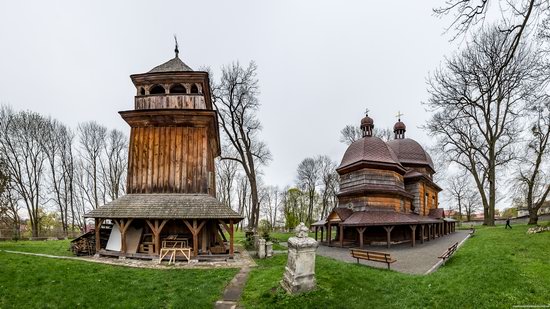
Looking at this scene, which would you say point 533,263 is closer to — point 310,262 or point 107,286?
point 310,262

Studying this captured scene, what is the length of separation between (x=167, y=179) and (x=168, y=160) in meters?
1.14

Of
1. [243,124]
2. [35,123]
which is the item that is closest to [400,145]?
[243,124]

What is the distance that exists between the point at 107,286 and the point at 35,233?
2581 cm

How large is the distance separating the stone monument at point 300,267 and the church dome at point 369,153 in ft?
49.7

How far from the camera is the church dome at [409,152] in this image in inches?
1146

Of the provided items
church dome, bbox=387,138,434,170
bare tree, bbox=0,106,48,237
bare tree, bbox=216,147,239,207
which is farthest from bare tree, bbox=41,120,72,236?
church dome, bbox=387,138,434,170

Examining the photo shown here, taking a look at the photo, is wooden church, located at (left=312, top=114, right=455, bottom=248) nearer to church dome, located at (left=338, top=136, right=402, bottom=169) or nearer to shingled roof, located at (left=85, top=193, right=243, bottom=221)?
church dome, located at (left=338, top=136, right=402, bottom=169)

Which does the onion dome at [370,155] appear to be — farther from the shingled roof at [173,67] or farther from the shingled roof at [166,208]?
the shingled roof at [173,67]

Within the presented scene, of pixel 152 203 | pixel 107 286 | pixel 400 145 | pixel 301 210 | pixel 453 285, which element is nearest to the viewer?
pixel 453 285

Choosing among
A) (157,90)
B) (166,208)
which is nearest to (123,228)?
(166,208)

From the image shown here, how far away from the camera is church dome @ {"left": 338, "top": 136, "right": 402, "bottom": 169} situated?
72.4 feet

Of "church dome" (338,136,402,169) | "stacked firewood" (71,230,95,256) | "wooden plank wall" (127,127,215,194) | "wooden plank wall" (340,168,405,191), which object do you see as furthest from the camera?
"church dome" (338,136,402,169)

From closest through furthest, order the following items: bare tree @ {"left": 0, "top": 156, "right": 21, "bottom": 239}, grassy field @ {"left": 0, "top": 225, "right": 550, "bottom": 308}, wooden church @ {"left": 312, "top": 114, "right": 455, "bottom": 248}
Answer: grassy field @ {"left": 0, "top": 225, "right": 550, "bottom": 308}, bare tree @ {"left": 0, "top": 156, "right": 21, "bottom": 239}, wooden church @ {"left": 312, "top": 114, "right": 455, "bottom": 248}

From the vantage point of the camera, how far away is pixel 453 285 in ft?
24.6
